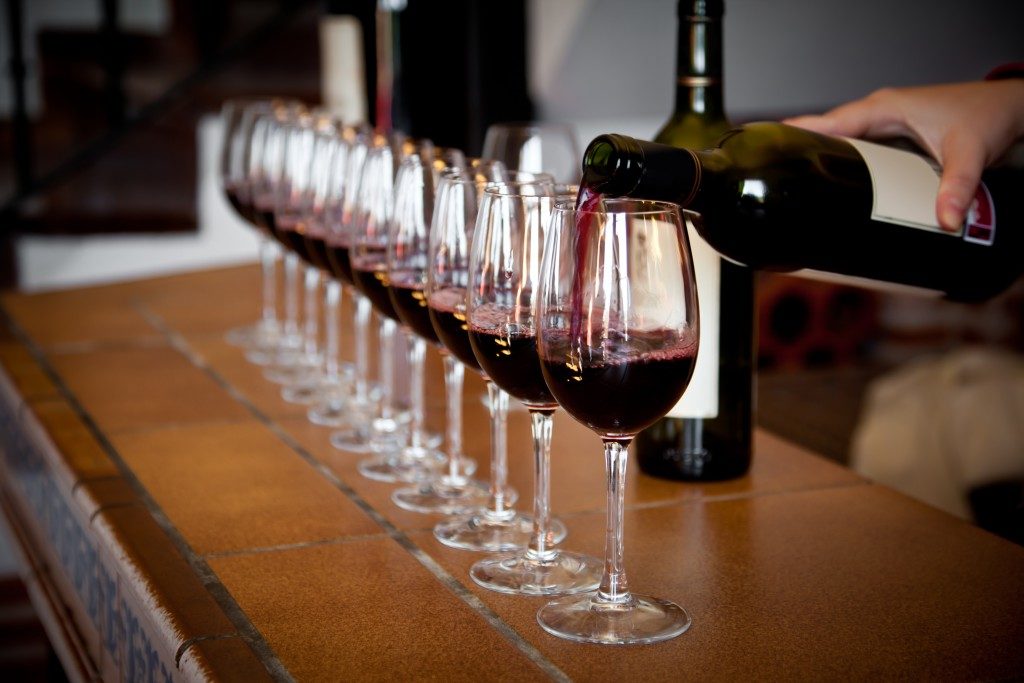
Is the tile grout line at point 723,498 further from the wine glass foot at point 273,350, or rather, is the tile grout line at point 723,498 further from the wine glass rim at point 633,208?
the wine glass foot at point 273,350

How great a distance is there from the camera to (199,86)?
472 cm

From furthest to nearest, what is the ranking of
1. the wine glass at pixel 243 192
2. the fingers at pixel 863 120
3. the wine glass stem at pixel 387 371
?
the wine glass at pixel 243 192 < the wine glass stem at pixel 387 371 < the fingers at pixel 863 120

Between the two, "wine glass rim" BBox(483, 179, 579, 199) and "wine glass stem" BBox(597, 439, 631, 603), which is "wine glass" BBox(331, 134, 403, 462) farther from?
"wine glass stem" BBox(597, 439, 631, 603)

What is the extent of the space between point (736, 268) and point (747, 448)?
7.1 inches

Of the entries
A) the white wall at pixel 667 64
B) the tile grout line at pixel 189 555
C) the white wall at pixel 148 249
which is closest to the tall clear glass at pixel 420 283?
the tile grout line at pixel 189 555

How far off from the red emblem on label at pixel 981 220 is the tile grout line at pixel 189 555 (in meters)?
0.72

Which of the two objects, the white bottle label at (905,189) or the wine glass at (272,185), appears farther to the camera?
the wine glass at (272,185)

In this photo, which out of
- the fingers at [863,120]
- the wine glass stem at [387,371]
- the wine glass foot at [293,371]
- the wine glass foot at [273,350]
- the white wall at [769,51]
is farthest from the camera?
the white wall at [769,51]

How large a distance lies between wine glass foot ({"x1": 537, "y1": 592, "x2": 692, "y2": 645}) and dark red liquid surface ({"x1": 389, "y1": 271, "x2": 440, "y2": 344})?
1.03ft

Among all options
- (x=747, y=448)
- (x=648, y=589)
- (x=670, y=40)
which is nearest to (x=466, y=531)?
(x=648, y=589)

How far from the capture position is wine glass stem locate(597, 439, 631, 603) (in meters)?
0.82

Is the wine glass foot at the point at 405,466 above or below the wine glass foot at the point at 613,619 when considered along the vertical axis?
below

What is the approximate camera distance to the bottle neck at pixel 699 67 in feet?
3.80

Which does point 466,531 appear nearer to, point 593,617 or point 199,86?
point 593,617
